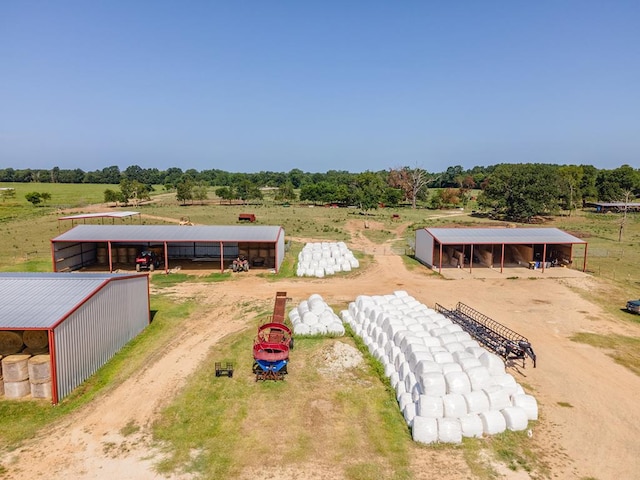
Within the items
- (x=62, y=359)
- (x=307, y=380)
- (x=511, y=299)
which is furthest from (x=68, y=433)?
(x=511, y=299)

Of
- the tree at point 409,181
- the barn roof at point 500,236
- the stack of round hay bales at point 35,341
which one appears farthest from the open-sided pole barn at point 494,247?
the tree at point 409,181

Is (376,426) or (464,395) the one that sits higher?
(464,395)

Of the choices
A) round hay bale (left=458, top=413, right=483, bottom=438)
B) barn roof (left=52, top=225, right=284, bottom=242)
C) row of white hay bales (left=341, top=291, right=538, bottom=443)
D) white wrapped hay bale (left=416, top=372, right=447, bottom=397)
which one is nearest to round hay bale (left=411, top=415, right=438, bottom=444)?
row of white hay bales (left=341, top=291, right=538, bottom=443)

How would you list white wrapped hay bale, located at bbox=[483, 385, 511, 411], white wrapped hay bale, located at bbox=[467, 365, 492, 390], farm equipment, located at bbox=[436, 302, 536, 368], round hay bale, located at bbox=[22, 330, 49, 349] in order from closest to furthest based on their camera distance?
white wrapped hay bale, located at bbox=[483, 385, 511, 411] < white wrapped hay bale, located at bbox=[467, 365, 492, 390] < round hay bale, located at bbox=[22, 330, 49, 349] < farm equipment, located at bbox=[436, 302, 536, 368]

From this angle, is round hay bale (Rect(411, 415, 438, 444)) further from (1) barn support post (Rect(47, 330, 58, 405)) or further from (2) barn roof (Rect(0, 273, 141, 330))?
(2) barn roof (Rect(0, 273, 141, 330))

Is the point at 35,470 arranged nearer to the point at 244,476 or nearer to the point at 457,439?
the point at 244,476

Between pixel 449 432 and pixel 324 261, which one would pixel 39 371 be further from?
pixel 324 261

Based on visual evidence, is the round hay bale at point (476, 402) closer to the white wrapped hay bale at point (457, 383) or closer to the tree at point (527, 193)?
the white wrapped hay bale at point (457, 383)
